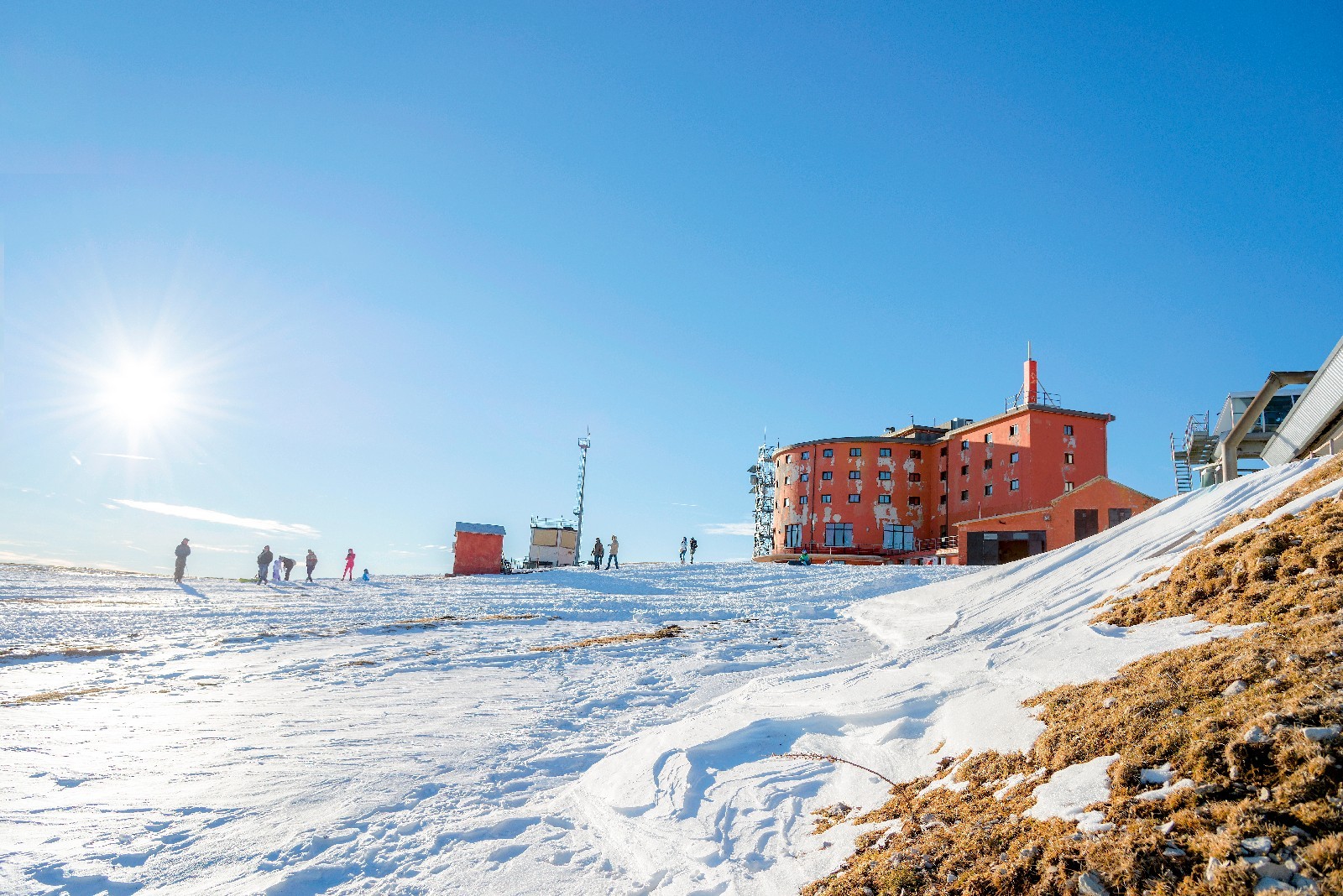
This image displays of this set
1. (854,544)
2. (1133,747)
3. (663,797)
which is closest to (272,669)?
(663,797)

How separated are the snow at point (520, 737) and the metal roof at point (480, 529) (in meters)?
20.6

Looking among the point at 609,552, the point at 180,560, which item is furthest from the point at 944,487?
the point at 180,560

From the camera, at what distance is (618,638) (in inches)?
523

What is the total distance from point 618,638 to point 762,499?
2258 inches

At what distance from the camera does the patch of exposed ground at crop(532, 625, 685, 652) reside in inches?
494

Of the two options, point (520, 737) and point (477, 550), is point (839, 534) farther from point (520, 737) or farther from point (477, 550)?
point (520, 737)

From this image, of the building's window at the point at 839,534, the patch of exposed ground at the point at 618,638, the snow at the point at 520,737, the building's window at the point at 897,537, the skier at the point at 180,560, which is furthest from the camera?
the building's window at the point at 839,534

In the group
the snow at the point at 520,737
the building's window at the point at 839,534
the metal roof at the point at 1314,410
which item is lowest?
the snow at the point at 520,737

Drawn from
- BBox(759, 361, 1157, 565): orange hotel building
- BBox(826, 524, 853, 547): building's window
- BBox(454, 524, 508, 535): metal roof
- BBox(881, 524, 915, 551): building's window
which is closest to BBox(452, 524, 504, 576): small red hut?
BBox(454, 524, 508, 535): metal roof

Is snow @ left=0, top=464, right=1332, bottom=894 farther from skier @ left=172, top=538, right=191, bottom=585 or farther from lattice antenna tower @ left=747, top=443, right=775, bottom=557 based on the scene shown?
lattice antenna tower @ left=747, top=443, right=775, bottom=557

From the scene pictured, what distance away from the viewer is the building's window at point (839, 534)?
52.8 metres

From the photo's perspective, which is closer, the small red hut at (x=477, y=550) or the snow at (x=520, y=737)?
→ the snow at (x=520, y=737)

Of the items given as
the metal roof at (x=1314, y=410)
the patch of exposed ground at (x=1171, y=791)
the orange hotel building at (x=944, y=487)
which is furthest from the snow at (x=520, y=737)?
the orange hotel building at (x=944, y=487)

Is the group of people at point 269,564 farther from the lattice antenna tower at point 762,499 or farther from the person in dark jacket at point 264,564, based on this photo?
the lattice antenna tower at point 762,499
